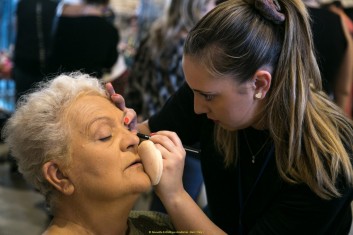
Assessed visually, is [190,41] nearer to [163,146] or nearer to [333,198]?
[163,146]

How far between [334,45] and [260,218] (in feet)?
4.13

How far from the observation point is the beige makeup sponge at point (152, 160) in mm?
1127

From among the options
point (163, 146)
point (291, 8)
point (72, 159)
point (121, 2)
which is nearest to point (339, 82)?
point (291, 8)

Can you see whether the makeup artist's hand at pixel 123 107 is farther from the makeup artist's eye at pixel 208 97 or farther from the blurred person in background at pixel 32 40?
the blurred person in background at pixel 32 40

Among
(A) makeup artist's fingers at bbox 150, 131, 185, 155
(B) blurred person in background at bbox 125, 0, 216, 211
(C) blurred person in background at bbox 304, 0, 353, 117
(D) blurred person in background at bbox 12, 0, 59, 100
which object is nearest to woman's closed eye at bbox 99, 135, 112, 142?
(A) makeup artist's fingers at bbox 150, 131, 185, 155

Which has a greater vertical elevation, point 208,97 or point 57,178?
point 208,97

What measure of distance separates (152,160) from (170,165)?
0.16 ft

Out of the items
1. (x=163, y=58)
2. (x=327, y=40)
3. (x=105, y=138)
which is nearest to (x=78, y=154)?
(x=105, y=138)

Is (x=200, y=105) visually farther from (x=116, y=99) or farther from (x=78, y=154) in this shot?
(x=78, y=154)

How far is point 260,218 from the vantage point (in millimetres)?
1271

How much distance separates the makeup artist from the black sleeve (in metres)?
0.24

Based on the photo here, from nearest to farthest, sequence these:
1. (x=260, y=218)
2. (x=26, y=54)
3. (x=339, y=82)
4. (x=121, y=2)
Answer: (x=260, y=218) < (x=339, y=82) < (x=26, y=54) < (x=121, y=2)

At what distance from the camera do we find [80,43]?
2.61 metres

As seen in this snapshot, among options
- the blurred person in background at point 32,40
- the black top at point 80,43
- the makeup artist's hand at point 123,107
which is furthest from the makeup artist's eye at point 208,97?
the blurred person in background at point 32,40
